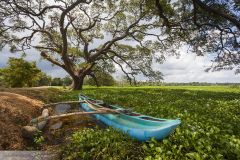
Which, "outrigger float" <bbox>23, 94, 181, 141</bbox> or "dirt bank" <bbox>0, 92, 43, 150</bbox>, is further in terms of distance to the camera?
"dirt bank" <bbox>0, 92, 43, 150</bbox>

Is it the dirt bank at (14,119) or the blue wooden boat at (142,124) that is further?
the dirt bank at (14,119)

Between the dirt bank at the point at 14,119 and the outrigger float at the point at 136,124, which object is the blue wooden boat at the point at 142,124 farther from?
the dirt bank at the point at 14,119

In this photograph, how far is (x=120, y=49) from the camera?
48.4 metres

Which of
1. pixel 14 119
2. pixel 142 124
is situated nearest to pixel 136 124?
pixel 142 124

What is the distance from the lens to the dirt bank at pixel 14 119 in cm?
1222

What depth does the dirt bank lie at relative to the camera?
1222cm

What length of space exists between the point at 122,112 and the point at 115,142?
13.2ft

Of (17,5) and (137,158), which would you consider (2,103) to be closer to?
(137,158)

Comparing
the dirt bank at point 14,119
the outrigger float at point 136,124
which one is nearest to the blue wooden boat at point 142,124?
the outrigger float at point 136,124

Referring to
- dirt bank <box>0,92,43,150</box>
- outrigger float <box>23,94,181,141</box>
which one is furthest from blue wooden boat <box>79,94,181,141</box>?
dirt bank <box>0,92,43,150</box>

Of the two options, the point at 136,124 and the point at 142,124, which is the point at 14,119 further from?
the point at 142,124

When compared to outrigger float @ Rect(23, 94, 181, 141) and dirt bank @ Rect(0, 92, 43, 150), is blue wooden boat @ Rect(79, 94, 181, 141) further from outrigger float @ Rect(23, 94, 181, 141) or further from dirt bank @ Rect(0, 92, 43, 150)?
dirt bank @ Rect(0, 92, 43, 150)

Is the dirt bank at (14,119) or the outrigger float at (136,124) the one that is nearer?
the outrigger float at (136,124)

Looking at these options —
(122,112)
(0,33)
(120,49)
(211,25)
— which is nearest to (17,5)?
(0,33)
